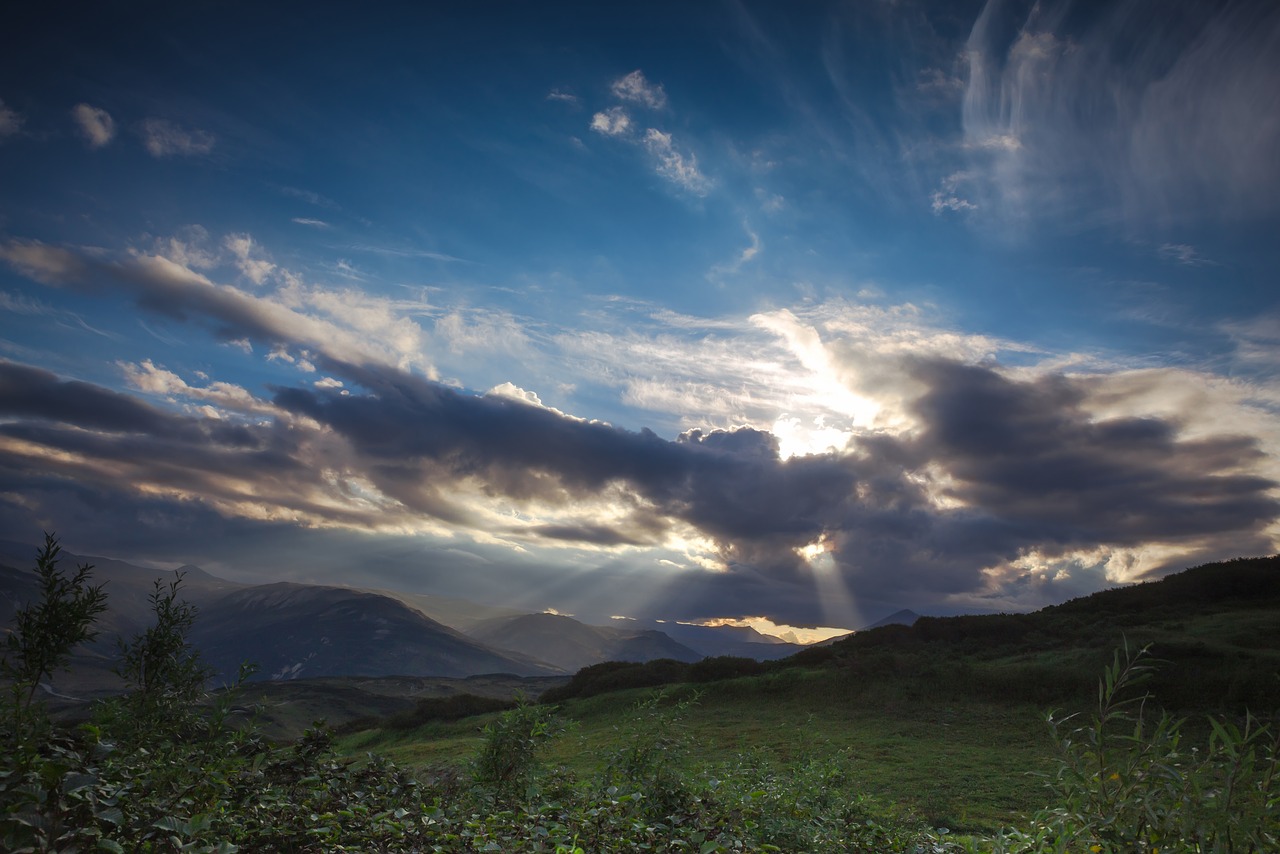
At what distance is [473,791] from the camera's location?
34.3 ft

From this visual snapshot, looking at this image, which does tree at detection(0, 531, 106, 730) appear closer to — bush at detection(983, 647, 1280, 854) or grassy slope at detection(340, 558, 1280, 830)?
grassy slope at detection(340, 558, 1280, 830)

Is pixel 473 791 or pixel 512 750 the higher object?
pixel 512 750

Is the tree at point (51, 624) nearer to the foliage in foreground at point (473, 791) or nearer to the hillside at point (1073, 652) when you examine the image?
the foliage in foreground at point (473, 791)

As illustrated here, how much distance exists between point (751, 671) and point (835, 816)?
29709 millimetres

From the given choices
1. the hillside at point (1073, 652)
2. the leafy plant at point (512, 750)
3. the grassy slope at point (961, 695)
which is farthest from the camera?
the hillside at point (1073, 652)

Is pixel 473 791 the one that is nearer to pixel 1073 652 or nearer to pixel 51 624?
pixel 51 624

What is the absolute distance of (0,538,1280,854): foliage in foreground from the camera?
13.3ft

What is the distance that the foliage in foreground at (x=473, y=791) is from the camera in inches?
160

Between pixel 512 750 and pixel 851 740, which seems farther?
pixel 851 740

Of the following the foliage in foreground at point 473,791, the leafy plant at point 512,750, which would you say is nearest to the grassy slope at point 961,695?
the leafy plant at point 512,750

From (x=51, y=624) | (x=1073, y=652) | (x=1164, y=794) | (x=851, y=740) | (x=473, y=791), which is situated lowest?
(x=851, y=740)

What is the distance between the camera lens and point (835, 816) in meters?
9.87

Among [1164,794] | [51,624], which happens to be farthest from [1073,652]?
[51,624]

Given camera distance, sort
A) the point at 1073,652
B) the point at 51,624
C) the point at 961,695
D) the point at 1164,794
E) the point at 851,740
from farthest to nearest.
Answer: the point at 1073,652
the point at 961,695
the point at 851,740
the point at 51,624
the point at 1164,794
